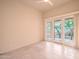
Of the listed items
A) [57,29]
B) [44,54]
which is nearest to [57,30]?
[57,29]

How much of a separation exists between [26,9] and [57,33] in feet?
9.13

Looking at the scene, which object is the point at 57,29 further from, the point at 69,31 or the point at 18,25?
the point at 18,25

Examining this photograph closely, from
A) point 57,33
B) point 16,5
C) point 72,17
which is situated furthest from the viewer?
point 57,33

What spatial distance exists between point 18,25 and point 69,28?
313 centimetres

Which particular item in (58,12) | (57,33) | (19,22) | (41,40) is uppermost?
(58,12)

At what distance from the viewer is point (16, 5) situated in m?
5.07

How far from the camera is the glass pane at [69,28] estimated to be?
5.49 meters

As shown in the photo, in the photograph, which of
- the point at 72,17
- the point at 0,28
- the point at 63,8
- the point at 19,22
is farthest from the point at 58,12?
the point at 0,28

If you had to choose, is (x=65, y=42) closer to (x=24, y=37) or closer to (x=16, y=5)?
(x=24, y=37)

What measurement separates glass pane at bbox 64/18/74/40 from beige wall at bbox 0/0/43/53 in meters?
2.22

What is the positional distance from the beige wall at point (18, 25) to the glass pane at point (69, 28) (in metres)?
2.22

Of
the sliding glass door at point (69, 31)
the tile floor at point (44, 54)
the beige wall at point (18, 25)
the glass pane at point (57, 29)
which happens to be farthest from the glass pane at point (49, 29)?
the tile floor at point (44, 54)

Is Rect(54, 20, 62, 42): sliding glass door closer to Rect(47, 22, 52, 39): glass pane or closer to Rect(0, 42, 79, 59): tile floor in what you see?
Rect(47, 22, 52, 39): glass pane

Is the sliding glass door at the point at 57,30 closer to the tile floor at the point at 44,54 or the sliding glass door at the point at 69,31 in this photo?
the sliding glass door at the point at 69,31
